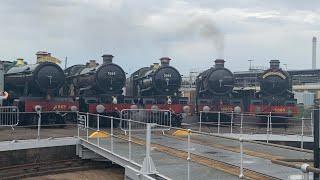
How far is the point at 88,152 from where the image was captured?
14891 millimetres

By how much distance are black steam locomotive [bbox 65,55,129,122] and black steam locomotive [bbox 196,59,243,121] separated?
4.28 meters

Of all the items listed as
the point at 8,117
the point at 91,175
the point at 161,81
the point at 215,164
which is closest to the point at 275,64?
the point at 161,81

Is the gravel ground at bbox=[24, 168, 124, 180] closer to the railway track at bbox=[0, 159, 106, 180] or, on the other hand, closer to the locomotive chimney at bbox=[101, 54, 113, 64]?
the railway track at bbox=[0, 159, 106, 180]

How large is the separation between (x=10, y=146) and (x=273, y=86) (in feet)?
50.8

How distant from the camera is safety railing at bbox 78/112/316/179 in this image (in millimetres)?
8727

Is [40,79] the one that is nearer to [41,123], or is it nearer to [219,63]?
[41,123]

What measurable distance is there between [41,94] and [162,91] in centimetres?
601

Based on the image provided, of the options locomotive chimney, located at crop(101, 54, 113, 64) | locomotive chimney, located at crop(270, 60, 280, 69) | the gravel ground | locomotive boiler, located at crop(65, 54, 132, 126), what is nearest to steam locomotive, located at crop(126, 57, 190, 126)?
locomotive boiler, located at crop(65, 54, 132, 126)

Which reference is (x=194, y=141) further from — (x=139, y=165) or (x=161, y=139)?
(x=139, y=165)

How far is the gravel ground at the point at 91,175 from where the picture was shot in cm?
1305

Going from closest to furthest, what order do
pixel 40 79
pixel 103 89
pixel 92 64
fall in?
pixel 40 79 → pixel 103 89 → pixel 92 64

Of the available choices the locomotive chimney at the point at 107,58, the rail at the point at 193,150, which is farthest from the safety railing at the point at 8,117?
the locomotive chimney at the point at 107,58

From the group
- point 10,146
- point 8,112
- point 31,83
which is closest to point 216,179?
point 10,146

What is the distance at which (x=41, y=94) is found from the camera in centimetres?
2123
